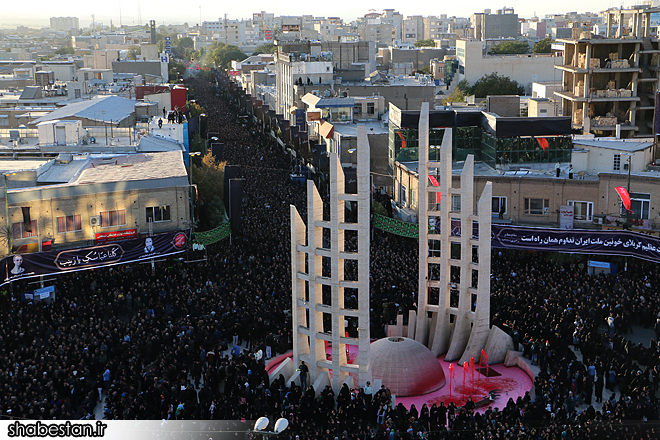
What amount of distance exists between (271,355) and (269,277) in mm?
5583

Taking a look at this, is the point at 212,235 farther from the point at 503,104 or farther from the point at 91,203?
the point at 503,104

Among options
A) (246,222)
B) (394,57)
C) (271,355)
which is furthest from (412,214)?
(394,57)

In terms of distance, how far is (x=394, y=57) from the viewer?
142 metres

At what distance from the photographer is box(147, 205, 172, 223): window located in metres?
36.4

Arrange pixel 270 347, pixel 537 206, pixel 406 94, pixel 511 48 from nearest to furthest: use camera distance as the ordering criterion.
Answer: pixel 270 347 → pixel 537 206 → pixel 406 94 → pixel 511 48

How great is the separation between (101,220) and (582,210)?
836 inches

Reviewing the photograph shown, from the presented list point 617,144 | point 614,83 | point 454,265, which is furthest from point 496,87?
point 454,265

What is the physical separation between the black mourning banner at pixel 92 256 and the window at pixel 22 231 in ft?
8.21

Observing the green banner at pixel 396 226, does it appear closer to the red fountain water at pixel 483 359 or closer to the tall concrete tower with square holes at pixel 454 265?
the tall concrete tower with square holes at pixel 454 265

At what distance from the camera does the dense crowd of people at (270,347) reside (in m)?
21.8

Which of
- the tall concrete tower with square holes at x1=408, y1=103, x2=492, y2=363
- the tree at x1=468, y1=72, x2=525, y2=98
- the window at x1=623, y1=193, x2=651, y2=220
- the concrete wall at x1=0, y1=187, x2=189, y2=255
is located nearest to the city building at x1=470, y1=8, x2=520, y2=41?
the tree at x1=468, y1=72, x2=525, y2=98

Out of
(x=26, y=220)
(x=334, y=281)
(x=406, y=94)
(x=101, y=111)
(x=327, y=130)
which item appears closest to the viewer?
(x=334, y=281)

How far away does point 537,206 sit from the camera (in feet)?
127

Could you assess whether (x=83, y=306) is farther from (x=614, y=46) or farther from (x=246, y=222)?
(x=614, y=46)
